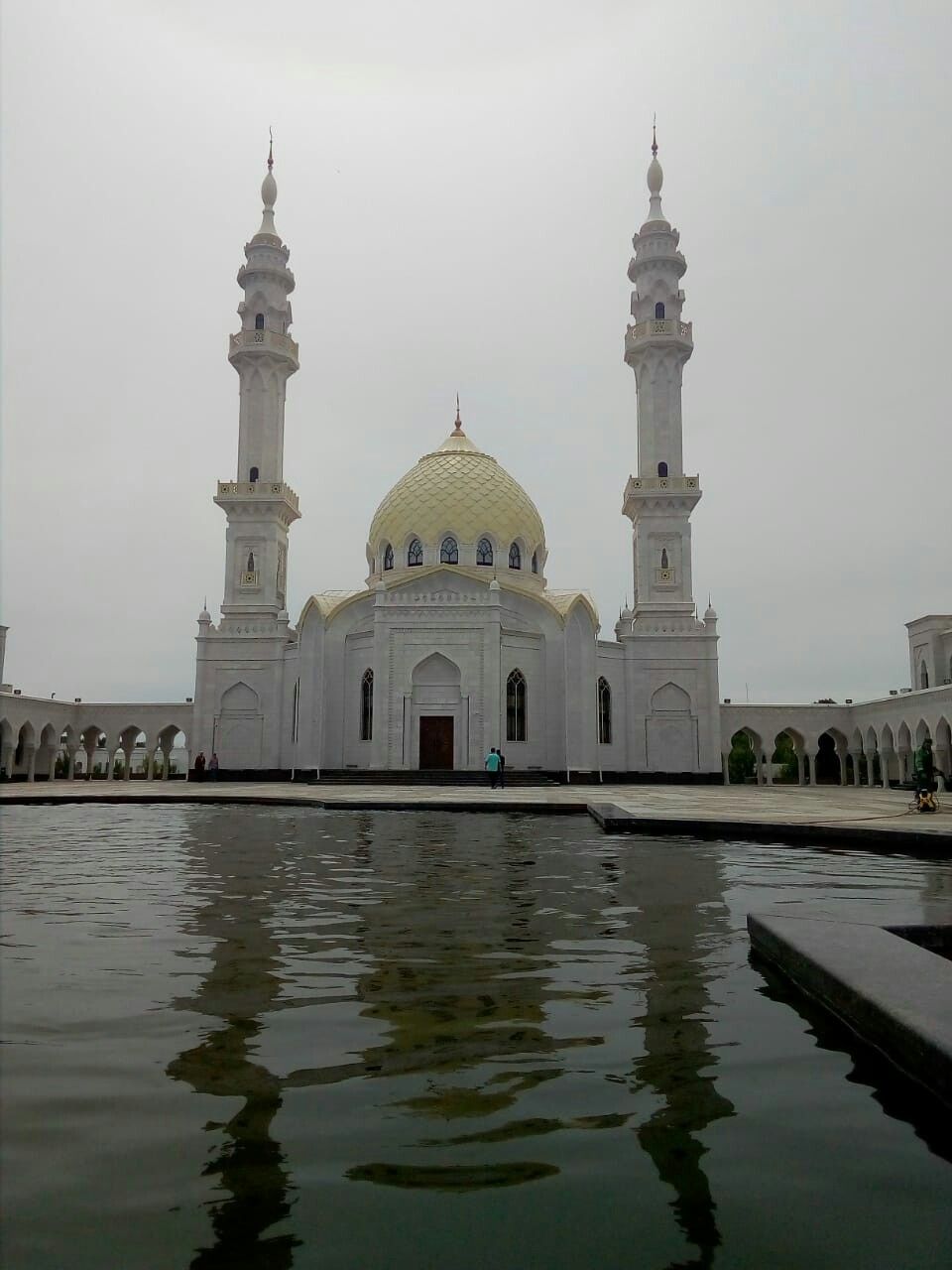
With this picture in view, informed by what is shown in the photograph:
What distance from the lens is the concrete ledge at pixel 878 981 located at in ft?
8.61

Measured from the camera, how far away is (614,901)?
6070mm

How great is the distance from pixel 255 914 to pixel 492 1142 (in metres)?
3.46

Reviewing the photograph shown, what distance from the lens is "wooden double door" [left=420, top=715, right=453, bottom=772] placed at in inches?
1242

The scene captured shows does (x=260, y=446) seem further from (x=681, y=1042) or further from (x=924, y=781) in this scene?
(x=681, y=1042)

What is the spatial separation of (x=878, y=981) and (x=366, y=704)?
2977cm

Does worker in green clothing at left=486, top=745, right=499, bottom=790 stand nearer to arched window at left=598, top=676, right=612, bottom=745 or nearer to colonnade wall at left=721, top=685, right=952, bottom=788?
arched window at left=598, top=676, right=612, bottom=745

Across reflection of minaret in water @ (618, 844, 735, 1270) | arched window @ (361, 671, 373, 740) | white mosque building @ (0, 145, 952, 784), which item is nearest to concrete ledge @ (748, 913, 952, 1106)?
reflection of minaret in water @ (618, 844, 735, 1270)

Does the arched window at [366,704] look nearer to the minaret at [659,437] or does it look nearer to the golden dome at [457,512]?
the golden dome at [457,512]

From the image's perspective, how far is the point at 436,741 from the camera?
3164cm

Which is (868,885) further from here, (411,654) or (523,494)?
(523,494)

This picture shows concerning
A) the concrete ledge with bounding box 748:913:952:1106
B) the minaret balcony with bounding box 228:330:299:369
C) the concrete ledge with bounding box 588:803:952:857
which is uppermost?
the minaret balcony with bounding box 228:330:299:369

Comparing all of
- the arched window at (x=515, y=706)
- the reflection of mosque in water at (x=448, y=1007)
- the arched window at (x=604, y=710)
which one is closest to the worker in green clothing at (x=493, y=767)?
the arched window at (x=515, y=706)

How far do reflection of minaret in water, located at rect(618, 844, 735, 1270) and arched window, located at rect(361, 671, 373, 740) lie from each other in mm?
25915

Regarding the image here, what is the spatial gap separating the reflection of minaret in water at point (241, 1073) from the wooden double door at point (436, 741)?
82.8 feet
